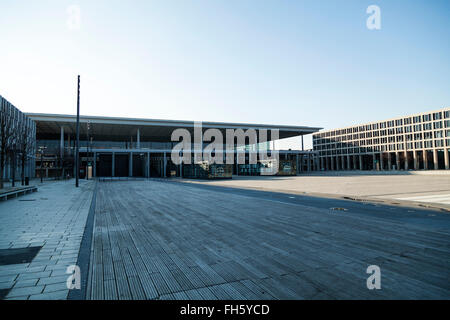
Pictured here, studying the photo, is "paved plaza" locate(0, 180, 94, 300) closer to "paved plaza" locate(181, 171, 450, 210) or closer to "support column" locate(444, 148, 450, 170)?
"paved plaza" locate(181, 171, 450, 210)

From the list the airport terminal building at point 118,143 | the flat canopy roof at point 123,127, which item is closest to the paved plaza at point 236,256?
the airport terminal building at point 118,143

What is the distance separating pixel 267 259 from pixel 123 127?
2092 inches

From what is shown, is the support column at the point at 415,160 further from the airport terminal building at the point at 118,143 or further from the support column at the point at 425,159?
the airport terminal building at the point at 118,143

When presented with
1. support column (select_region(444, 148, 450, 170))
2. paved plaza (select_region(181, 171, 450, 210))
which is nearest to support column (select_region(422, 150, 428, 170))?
support column (select_region(444, 148, 450, 170))

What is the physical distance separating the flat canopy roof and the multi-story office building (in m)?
38.9

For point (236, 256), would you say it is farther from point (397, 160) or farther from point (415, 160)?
point (397, 160)

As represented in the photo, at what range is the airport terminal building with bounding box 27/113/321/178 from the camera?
47281mm

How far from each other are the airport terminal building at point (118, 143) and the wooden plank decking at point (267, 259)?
43734mm

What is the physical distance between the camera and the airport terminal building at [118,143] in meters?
47.3

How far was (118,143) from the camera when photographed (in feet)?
206
